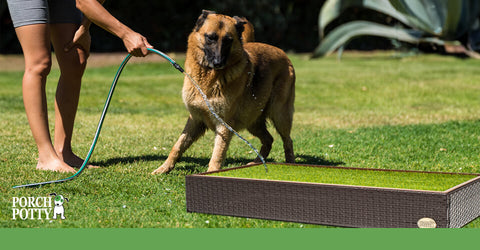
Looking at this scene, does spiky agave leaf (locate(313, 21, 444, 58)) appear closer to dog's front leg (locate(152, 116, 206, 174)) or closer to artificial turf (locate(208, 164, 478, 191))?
dog's front leg (locate(152, 116, 206, 174))

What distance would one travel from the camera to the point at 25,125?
834cm

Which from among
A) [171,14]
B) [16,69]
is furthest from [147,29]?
[16,69]

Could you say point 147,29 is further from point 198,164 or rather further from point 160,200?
point 160,200

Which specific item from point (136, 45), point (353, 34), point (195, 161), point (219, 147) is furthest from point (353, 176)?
point (353, 34)

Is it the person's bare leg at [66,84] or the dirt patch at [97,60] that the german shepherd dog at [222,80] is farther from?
the dirt patch at [97,60]

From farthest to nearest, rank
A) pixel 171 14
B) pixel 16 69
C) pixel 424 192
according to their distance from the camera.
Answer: pixel 171 14
pixel 16 69
pixel 424 192

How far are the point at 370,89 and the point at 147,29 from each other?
9019 mm

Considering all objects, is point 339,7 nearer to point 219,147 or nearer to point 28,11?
point 219,147

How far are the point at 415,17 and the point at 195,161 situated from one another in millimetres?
7470

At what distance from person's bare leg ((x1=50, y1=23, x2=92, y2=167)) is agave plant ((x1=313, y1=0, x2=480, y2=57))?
19.5 feet

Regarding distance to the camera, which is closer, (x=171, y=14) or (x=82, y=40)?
(x=82, y=40)

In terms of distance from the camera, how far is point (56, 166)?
524 centimetres

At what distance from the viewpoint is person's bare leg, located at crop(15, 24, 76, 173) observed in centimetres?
511

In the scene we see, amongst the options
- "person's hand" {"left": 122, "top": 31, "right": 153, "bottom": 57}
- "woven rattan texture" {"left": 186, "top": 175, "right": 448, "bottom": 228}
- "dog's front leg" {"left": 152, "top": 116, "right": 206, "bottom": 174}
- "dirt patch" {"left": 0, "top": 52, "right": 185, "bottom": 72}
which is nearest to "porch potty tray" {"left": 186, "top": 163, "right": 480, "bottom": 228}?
"woven rattan texture" {"left": 186, "top": 175, "right": 448, "bottom": 228}
